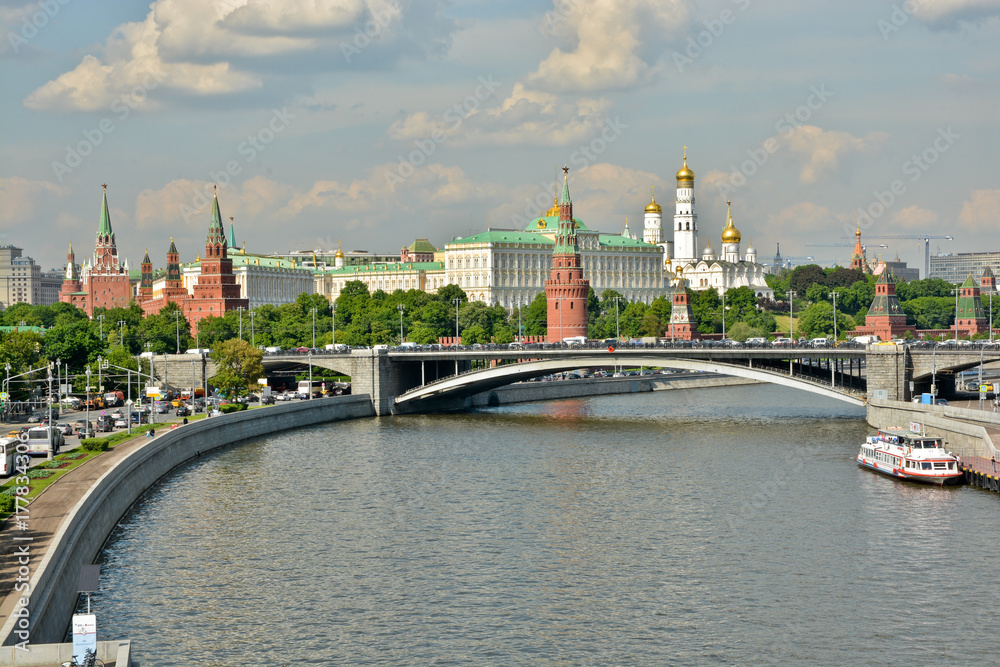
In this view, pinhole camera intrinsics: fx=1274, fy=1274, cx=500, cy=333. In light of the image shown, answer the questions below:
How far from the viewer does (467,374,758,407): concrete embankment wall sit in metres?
101

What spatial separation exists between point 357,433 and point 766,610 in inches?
1780

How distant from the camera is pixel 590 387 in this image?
371 feet

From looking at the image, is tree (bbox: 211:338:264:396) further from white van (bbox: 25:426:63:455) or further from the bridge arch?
white van (bbox: 25:426:63:455)

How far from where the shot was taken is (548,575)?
37000 mm

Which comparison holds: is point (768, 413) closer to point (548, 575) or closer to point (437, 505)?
point (437, 505)

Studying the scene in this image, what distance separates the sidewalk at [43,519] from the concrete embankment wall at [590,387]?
5300cm

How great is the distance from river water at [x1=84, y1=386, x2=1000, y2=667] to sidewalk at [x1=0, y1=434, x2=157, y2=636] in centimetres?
224

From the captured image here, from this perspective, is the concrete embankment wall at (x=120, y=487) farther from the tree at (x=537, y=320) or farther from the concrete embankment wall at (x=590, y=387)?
the tree at (x=537, y=320)

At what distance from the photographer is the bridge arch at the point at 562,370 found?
7800 cm

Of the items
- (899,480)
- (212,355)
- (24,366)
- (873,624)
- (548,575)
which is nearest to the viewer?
(873,624)

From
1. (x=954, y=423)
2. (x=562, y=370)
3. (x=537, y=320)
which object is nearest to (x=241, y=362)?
(x=562, y=370)

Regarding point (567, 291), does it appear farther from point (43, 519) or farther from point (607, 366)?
point (43, 519)

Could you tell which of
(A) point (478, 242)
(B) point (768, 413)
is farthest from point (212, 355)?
(A) point (478, 242)

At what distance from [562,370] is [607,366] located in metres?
6.44
